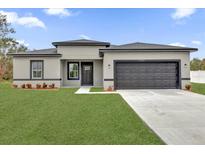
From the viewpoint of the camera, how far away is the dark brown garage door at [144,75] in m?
17.0

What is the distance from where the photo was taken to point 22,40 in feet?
123

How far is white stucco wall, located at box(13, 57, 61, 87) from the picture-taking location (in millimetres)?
19188

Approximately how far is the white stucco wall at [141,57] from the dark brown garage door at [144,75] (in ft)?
1.33

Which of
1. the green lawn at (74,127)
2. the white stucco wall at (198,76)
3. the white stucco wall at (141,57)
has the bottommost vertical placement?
the green lawn at (74,127)

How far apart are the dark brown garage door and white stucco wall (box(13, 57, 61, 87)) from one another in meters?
5.73

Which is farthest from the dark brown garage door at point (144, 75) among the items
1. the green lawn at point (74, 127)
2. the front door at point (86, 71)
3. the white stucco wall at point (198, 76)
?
the white stucco wall at point (198, 76)

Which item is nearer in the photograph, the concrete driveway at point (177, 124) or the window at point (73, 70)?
the concrete driveway at point (177, 124)

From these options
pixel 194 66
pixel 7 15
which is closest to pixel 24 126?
pixel 7 15

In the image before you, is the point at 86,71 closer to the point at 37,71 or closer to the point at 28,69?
the point at 37,71

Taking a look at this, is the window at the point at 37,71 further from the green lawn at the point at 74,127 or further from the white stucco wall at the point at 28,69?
the green lawn at the point at 74,127

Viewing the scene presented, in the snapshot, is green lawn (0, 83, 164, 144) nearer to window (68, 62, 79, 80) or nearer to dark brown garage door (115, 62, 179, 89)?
dark brown garage door (115, 62, 179, 89)

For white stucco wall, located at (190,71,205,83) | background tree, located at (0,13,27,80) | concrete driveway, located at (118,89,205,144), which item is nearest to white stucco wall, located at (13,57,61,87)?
concrete driveway, located at (118,89,205,144)

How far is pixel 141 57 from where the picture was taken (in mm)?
17062
